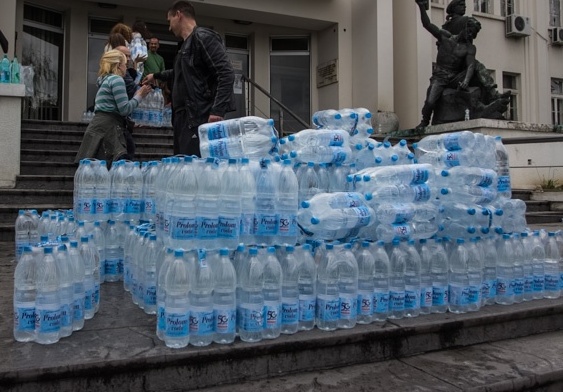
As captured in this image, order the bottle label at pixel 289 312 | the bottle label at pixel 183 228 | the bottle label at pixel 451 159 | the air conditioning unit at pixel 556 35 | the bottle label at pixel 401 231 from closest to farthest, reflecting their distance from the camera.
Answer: the bottle label at pixel 183 228 < the bottle label at pixel 289 312 < the bottle label at pixel 401 231 < the bottle label at pixel 451 159 < the air conditioning unit at pixel 556 35

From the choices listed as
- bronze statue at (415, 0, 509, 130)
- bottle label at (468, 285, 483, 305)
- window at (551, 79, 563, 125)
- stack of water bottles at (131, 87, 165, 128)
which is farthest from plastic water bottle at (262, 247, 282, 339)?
window at (551, 79, 563, 125)

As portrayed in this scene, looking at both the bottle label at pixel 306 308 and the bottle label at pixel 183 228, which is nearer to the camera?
the bottle label at pixel 183 228

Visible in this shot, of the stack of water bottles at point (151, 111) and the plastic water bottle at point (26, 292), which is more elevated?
the stack of water bottles at point (151, 111)

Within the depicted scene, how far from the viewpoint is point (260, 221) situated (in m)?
3.17

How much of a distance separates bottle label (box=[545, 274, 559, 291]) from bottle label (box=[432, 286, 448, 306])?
1083 mm

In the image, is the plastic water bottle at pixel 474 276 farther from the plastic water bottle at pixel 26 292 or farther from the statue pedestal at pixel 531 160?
the statue pedestal at pixel 531 160

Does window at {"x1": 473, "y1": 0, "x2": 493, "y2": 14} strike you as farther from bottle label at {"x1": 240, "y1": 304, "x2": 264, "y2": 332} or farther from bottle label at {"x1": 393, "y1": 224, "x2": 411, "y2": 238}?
bottle label at {"x1": 240, "y1": 304, "x2": 264, "y2": 332}

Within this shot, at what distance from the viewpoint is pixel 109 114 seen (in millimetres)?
5336

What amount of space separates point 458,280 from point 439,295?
0.18 metres

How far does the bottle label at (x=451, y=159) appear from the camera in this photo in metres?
4.14

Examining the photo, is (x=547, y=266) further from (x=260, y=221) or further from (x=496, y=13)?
(x=496, y=13)

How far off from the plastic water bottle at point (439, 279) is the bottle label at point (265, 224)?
1211mm

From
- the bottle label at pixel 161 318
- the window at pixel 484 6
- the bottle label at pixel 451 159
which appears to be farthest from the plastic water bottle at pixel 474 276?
the window at pixel 484 6

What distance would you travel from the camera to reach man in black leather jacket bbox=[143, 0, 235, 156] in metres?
4.53
